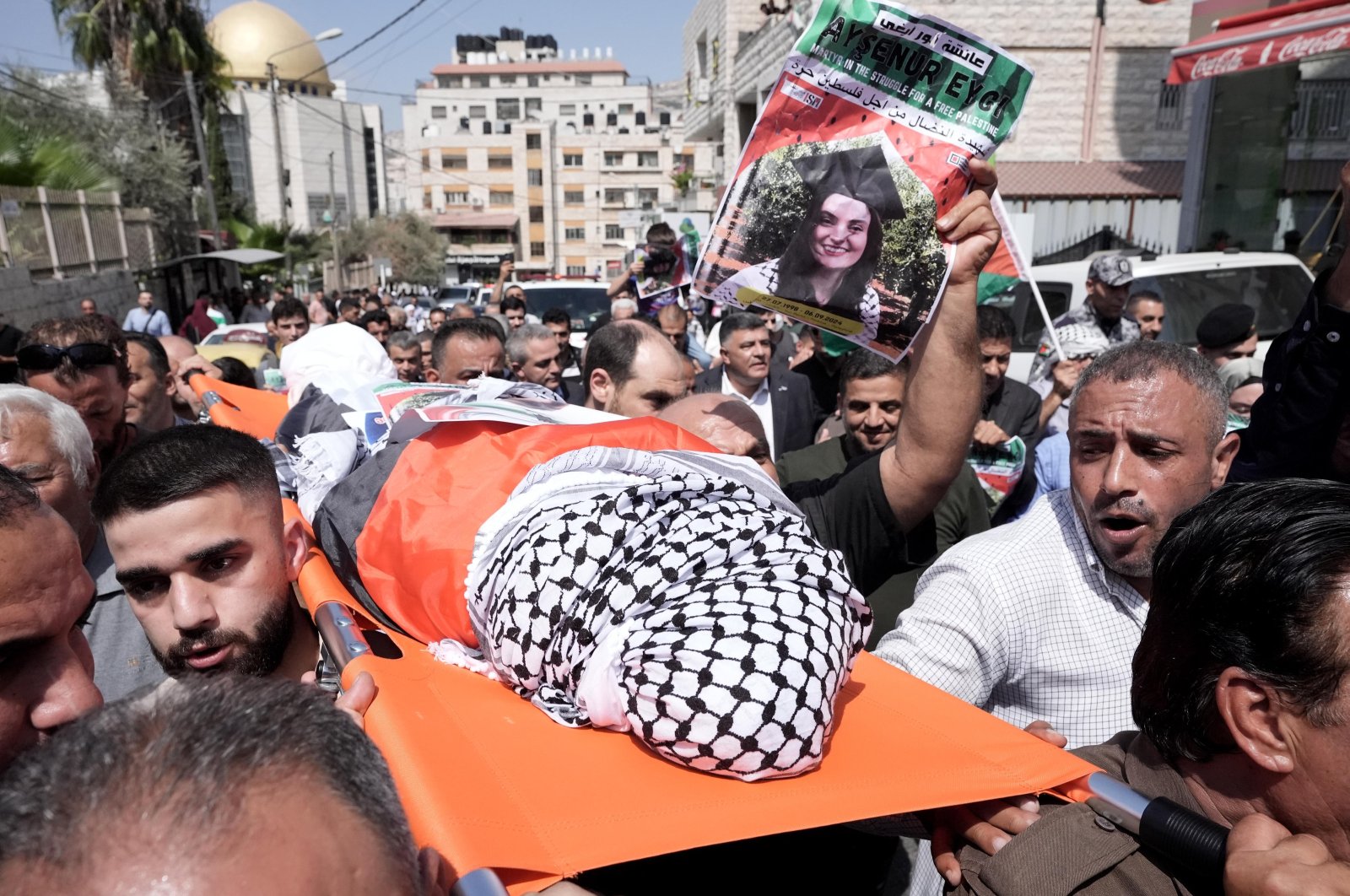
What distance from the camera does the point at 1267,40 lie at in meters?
10.4

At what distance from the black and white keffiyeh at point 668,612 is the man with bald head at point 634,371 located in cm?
180

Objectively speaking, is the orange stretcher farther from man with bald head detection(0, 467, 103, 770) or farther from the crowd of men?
man with bald head detection(0, 467, 103, 770)

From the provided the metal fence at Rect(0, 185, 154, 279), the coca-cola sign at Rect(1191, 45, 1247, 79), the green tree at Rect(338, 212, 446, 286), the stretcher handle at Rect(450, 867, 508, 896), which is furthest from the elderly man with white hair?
the green tree at Rect(338, 212, 446, 286)

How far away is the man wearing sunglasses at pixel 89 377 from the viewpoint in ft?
11.4

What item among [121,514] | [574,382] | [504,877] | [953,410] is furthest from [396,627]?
[574,382]

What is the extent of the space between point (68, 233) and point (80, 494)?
16909 mm

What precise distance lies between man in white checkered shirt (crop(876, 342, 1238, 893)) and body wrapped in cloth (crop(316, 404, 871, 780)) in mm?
418

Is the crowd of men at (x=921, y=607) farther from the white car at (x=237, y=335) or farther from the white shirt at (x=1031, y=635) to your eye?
the white car at (x=237, y=335)

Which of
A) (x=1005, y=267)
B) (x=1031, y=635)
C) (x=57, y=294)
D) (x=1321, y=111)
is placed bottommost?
(x=57, y=294)

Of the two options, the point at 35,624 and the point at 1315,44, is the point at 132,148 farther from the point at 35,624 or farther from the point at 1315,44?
the point at 35,624

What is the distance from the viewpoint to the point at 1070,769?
1.51m

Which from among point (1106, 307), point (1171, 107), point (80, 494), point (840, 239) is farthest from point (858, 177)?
point (1171, 107)

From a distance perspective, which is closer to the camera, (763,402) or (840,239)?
(840,239)

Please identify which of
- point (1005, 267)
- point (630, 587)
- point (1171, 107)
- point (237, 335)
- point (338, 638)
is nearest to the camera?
point (630, 587)
